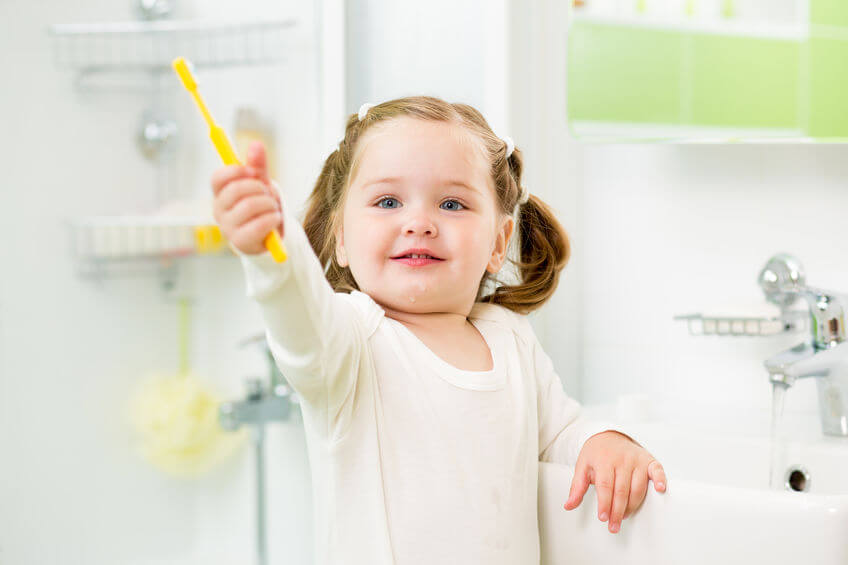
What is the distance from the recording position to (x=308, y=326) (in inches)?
25.7

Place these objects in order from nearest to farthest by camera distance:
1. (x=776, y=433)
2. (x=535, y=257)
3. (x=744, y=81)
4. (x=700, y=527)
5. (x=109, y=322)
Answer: (x=700, y=527), (x=535, y=257), (x=776, y=433), (x=744, y=81), (x=109, y=322)

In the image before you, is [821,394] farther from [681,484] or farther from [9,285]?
[9,285]

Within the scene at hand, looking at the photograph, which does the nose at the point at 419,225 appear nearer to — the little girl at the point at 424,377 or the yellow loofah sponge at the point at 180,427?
the little girl at the point at 424,377

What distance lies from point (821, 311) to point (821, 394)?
11cm

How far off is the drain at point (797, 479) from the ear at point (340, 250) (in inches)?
22.8

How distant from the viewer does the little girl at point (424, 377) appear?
75 cm

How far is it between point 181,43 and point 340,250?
3.16 ft

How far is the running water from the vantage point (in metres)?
1.07

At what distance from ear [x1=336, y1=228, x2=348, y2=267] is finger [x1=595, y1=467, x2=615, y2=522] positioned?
0.30 meters

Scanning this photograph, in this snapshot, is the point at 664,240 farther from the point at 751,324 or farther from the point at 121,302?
the point at 121,302

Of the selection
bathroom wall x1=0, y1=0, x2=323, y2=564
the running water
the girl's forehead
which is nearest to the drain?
the running water

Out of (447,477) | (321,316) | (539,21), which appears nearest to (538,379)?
(447,477)

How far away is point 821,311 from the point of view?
1.10 metres

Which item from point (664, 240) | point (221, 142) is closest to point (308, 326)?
point (221, 142)
